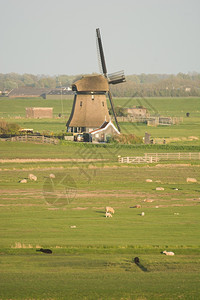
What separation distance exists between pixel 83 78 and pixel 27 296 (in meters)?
73.0

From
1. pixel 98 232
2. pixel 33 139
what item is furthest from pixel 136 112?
pixel 98 232

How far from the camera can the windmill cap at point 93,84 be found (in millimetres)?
90750

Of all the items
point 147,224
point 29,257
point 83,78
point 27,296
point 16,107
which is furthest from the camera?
point 16,107

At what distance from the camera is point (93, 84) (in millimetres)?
90875

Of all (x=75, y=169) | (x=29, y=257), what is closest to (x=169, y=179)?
(x=75, y=169)

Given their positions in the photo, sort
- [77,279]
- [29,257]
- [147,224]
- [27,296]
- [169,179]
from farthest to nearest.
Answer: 1. [169,179]
2. [147,224]
3. [29,257]
4. [77,279]
5. [27,296]

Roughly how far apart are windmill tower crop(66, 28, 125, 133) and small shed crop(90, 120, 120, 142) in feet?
7.94

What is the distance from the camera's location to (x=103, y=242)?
28438 mm

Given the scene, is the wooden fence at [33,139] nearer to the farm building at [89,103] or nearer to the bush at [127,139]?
the farm building at [89,103]

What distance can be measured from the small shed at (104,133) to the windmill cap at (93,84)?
5.43 metres

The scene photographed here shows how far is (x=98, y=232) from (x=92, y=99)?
61.6 meters

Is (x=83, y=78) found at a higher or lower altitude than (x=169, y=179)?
higher

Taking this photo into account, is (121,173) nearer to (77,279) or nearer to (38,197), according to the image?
(38,197)

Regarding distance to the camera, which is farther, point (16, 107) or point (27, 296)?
point (16, 107)
